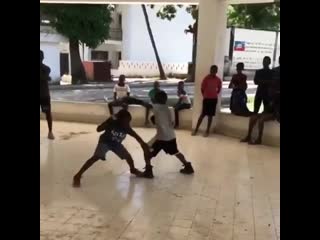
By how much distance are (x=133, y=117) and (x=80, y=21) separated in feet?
31.6

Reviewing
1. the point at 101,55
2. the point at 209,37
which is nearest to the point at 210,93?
the point at 209,37

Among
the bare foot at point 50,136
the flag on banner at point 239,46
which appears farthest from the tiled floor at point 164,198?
the flag on banner at point 239,46

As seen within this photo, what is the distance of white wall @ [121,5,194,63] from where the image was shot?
23328mm

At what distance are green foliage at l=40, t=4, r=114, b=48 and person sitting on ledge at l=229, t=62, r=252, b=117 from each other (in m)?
10.8

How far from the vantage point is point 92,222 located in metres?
3.80

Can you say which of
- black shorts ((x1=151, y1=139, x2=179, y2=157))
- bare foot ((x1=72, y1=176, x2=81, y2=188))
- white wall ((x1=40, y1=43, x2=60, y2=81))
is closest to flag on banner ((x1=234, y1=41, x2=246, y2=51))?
black shorts ((x1=151, y1=139, x2=179, y2=157))

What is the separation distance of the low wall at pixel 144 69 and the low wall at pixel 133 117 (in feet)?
45.1

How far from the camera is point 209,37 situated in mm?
8398

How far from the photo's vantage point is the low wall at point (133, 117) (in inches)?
332

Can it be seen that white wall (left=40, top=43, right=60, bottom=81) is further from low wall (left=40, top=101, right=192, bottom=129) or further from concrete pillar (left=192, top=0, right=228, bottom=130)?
concrete pillar (left=192, top=0, right=228, bottom=130)
